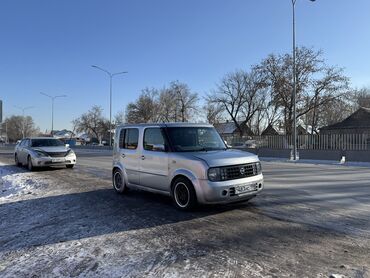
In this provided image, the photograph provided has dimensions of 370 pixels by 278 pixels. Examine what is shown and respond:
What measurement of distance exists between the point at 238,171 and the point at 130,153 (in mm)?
3157

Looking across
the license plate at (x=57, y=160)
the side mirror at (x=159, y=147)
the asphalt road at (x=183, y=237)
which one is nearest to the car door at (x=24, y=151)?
the license plate at (x=57, y=160)

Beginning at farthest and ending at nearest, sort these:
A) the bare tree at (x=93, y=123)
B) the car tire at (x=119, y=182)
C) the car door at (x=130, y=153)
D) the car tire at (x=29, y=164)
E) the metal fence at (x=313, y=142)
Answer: the bare tree at (x=93, y=123)
the metal fence at (x=313, y=142)
the car tire at (x=29, y=164)
the car tire at (x=119, y=182)
the car door at (x=130, y=153)

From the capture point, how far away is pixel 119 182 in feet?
35.0

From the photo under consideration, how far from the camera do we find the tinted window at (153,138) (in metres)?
8.95

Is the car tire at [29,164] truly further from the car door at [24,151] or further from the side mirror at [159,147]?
the side mirror at [159,147]

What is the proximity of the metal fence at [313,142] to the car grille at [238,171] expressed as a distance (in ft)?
71.5

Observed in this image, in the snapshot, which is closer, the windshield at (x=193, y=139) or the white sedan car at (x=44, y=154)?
the windshield at (x=193, y=139)

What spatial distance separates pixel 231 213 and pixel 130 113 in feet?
269

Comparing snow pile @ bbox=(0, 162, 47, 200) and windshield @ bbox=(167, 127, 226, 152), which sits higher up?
windshield @ bbox=(167, 127, 226, 152)

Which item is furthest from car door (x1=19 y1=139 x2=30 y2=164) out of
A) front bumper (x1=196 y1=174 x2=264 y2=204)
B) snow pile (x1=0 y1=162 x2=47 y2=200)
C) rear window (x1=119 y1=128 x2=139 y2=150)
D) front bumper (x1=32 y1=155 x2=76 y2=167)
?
front bumper (x1=196 y1=174 x2=264 y2=204)

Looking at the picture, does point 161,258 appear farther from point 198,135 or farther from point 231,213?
point 198,135

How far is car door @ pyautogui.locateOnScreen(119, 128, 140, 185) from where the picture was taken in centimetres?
972

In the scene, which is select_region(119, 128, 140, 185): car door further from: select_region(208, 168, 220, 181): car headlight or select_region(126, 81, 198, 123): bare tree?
select_region(126, 81, 198, 123): bare tree

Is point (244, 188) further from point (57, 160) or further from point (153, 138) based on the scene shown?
point (57, 160)
